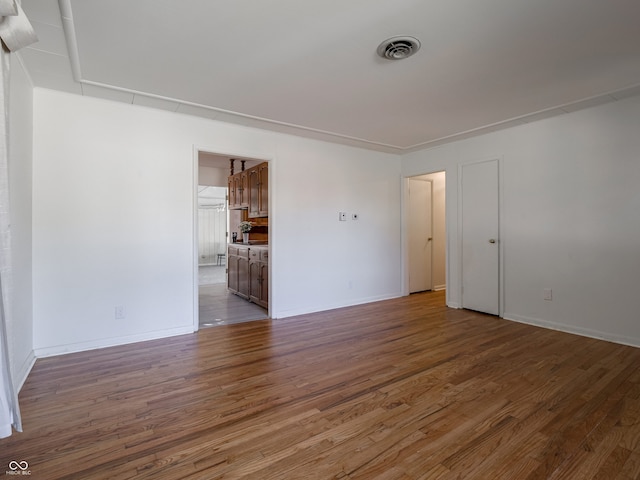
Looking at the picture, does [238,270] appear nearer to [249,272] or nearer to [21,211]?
[249,272]

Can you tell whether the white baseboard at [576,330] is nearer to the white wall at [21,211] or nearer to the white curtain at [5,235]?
the white curtain at [5,235]

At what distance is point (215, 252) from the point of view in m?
11.3

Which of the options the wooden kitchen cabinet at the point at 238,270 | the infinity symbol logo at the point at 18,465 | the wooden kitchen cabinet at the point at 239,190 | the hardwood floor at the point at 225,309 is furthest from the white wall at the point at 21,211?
the wooden kitchen cabinet at the point at 239,190

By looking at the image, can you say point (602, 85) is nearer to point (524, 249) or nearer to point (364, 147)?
point (524, 249)

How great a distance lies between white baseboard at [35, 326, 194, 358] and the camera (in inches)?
118

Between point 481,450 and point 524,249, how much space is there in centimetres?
310

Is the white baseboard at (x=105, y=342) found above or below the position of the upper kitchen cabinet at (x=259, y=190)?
below

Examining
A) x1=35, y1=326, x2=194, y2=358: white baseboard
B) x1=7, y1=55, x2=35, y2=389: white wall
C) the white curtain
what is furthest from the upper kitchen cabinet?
the white curtain

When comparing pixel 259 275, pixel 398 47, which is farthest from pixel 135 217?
pixel 398 47

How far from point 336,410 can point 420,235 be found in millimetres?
4438

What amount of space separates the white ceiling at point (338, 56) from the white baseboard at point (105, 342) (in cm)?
241

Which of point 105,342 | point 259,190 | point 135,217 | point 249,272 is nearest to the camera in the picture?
point 105,342

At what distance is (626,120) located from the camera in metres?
3.26

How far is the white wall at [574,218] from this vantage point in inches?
129
